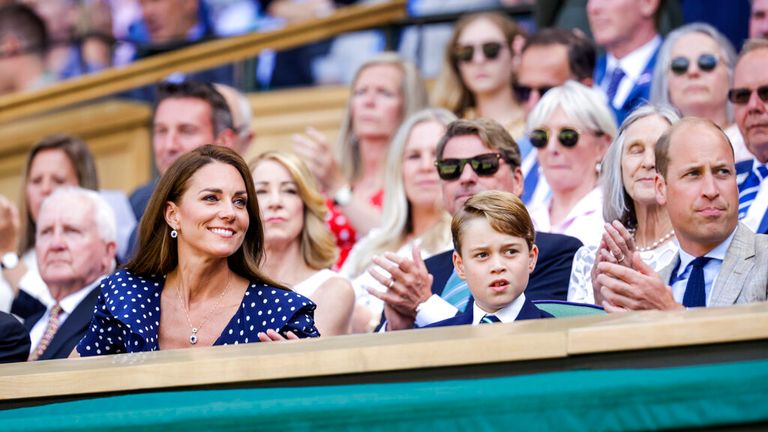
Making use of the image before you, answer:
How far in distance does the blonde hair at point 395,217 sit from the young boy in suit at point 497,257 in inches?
52.1

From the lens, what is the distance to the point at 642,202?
4.77 m

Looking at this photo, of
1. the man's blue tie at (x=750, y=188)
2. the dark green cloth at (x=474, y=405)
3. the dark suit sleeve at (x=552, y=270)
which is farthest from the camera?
the man's blue tie at (x=750, y=188)

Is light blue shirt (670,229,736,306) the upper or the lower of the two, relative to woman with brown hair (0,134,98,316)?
lower

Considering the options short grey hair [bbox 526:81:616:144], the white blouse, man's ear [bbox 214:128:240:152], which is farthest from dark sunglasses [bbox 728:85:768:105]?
man's ear [bbox 214:128:240:152]

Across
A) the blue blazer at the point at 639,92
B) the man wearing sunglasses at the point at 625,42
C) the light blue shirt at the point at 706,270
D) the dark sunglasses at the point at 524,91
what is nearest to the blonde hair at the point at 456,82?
the dark sunglasses at the point at 524,91

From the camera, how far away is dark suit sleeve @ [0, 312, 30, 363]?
4.60 metres

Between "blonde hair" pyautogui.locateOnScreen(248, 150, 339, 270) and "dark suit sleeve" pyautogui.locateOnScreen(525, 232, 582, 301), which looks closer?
"dark suit sleeve" pyautogui.locateOnScreen(525, 232, 582, 301)

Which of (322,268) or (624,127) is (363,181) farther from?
(624,127)

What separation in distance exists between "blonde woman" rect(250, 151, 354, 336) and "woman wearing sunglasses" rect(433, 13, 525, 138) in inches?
54.9

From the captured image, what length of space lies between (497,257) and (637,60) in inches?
104

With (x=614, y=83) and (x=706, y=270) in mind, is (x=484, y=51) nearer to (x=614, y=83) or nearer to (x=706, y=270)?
A: (x=614, y=83)

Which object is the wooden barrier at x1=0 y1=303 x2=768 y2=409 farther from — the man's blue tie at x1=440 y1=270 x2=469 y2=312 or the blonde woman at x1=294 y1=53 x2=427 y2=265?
the blonde woman at x1=294 y1=53 x2=427 y2=265

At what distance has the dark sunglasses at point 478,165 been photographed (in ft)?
16.8

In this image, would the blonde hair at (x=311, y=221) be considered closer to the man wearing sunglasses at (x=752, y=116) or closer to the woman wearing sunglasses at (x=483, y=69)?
the woman wearing sunglasses at (x=483, y=69)
